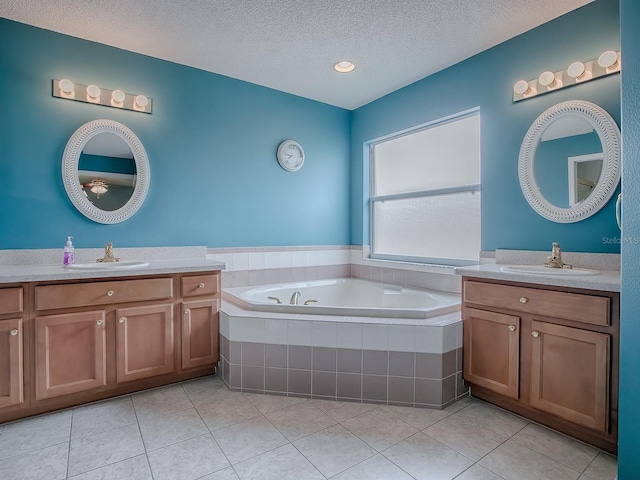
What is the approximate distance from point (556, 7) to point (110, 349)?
3406 millimetres

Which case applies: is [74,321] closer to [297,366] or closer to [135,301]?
[135,301]

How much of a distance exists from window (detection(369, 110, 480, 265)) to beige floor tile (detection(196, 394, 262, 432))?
1951mm

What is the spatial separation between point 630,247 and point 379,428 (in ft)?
4.70

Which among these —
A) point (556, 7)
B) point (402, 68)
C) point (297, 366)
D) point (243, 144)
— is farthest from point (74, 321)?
point (556, 7)

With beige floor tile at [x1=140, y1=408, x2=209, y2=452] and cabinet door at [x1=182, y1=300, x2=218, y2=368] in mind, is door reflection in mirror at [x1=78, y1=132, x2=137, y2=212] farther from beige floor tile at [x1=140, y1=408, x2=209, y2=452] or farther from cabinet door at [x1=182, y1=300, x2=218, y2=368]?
beige floor tile at [x1=140, y1=408, x2=209, y2=452]

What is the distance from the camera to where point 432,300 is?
284 cm

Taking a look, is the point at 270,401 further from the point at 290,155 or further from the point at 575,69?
the point at 575,69

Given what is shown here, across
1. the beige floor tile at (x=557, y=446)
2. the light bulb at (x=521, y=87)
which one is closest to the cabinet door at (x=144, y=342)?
the beige floor tile at (x=557, y=446)

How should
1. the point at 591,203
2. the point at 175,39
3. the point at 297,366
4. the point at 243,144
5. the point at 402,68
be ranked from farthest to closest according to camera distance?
the point at 243,144
the point at 402,68
the point at 175,39
the point at 297,366
the point at 591,203

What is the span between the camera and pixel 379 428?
195cm

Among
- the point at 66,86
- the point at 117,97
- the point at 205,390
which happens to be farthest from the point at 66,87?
the point at 205,390

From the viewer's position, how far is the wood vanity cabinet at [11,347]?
6.28 ft

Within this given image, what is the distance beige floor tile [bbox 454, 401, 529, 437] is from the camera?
6.40ft

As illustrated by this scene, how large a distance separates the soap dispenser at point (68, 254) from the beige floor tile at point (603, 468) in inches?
121
